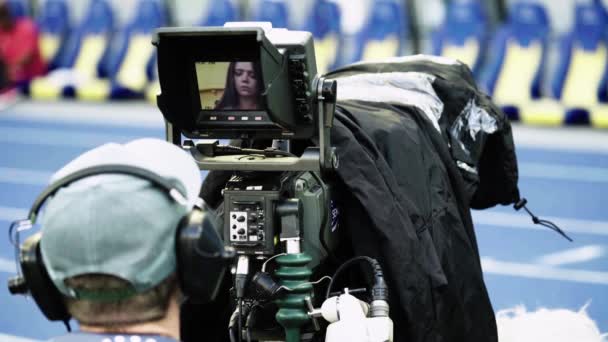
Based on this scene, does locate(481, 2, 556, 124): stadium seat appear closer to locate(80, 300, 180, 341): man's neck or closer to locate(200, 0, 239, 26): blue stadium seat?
locate(200, 0, 239, 26): blue stadium seat

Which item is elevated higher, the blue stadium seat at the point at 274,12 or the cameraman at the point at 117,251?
the cameraman at the point at 117,251

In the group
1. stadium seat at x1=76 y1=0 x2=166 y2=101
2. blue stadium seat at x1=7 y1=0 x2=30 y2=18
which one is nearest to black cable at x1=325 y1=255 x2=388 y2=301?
stadium seat at x1=76 y1=0 x2=166 y2=101

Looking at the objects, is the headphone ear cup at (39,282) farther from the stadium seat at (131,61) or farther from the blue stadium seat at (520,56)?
the stadium seat at (131,61)

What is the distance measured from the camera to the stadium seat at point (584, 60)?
1163 cm

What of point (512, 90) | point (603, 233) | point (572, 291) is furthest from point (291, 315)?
point (512, 90)

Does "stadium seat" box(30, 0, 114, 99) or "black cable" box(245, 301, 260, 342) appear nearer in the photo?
"black cable" box(245, 301, 260, 342)

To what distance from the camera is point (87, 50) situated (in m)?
14.9

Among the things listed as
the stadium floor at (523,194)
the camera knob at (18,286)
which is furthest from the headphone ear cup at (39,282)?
the stadium floor at (523,194)

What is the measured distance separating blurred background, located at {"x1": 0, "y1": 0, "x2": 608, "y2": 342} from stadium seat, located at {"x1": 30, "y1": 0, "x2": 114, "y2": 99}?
0.06 ft

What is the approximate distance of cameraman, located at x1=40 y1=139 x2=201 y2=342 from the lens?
5.77 ft

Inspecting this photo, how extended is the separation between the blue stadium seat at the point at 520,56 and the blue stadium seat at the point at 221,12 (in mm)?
3500

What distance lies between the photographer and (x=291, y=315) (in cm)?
315

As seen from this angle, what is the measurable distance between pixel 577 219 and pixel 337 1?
6.22 meters

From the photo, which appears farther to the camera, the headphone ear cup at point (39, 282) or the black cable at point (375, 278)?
the black cable at point (375, 278)
